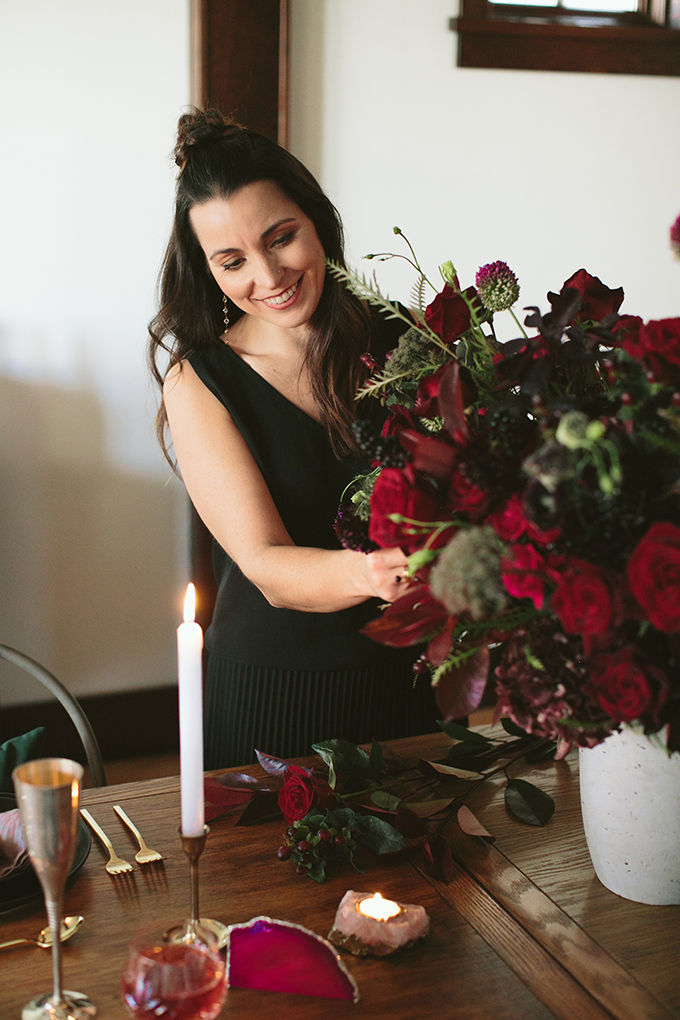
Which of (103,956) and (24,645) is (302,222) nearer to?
(103,956)

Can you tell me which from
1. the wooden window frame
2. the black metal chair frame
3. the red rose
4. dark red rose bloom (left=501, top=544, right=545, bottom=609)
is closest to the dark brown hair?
the black metal chair frame

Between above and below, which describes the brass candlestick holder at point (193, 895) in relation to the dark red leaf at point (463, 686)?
below

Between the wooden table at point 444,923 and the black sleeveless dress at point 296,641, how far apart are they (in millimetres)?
542

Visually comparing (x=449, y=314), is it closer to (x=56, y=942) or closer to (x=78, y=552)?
(x=56, y=942)

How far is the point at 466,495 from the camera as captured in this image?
Result: 0.73m

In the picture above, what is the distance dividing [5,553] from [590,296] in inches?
82.1

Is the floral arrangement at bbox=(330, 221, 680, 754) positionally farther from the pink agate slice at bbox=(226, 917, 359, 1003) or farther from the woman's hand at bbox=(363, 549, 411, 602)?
the pink agate slice at bbox=(226, 917, 359, 1003)

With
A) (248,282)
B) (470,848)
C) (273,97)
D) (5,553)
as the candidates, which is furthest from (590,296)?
(5,553)

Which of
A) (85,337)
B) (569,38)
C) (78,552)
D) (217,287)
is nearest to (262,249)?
(217,287)

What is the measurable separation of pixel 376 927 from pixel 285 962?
0.09 metres

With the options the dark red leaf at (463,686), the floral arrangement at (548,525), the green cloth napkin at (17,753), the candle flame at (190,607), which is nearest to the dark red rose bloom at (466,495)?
the floral arrangement at (548,525)

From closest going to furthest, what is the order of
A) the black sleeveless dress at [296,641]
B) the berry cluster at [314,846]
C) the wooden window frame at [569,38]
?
1. the berry cluster at [314,846]
2. the black sleeveless dress at [296,641]
3. the wooden window frame at [569,38]

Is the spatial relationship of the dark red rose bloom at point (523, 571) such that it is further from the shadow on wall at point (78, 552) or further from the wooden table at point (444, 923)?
the shadow on wall at point (78, 552)

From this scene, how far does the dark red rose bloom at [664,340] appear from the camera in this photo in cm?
69
